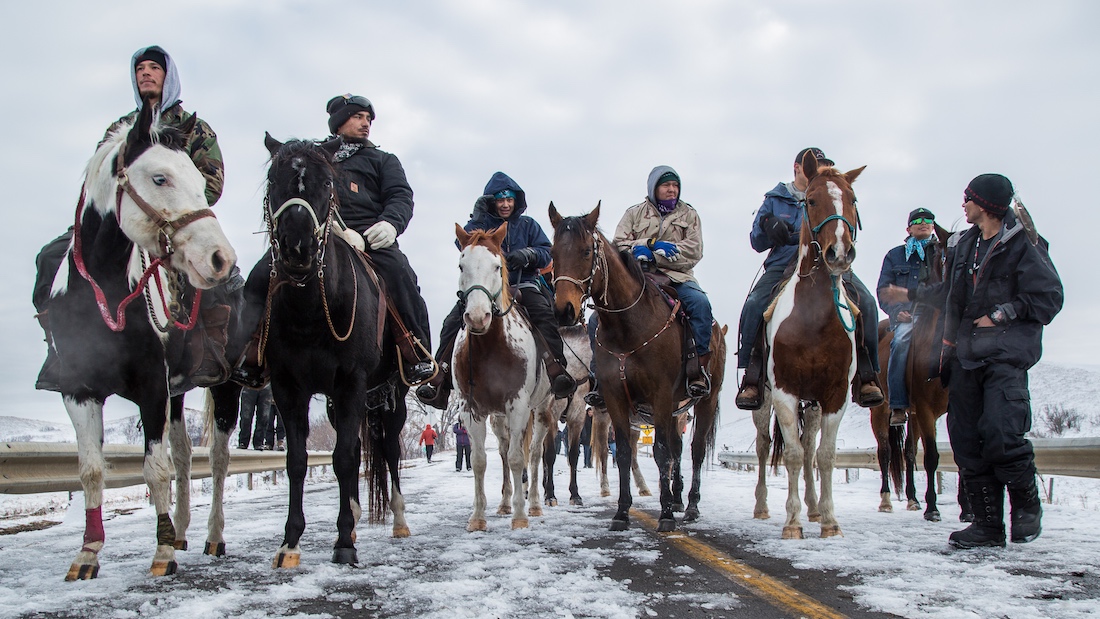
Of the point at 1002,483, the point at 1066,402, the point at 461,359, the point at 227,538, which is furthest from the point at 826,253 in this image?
the point at 1066,402

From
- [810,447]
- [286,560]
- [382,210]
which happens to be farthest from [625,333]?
[286,560]

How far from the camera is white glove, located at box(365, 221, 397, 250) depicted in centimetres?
662

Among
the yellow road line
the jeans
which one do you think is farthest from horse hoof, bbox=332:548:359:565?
the jeans

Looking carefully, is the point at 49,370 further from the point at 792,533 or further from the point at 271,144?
the point at 792,533

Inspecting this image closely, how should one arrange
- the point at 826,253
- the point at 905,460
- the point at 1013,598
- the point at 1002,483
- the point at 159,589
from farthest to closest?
the point at 905,460
the point at 826,253
the point at 1002,483
the point at 159,589
the point at 1013,598

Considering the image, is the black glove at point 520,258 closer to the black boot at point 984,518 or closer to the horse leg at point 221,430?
the horse leg at point 221,430

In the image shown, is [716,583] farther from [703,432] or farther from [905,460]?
[905,460]

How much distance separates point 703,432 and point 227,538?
Result: 609cm

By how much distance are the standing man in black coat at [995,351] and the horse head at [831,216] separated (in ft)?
2.99

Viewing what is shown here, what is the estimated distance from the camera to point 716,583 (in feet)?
14.6

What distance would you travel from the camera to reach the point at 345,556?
514cm

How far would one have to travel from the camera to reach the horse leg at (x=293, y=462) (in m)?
4.96

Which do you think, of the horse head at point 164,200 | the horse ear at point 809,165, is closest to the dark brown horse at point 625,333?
the horse ear at point 809,165

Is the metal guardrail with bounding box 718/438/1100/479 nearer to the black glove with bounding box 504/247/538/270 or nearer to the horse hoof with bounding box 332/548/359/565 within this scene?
the black glove with bounding box 504/247/538/270
